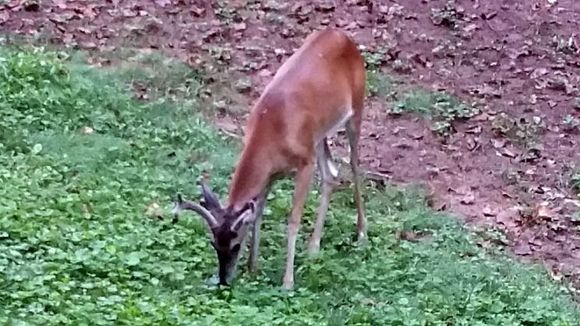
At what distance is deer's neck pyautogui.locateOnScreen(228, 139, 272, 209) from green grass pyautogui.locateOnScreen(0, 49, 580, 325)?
434 mm

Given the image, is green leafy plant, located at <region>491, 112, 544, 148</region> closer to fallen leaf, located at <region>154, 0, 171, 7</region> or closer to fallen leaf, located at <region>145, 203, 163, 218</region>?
fallen leaf, located at <region>145, 203, 163, 218</region>

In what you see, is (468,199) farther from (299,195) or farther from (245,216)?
(245,216)

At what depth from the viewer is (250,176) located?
7359 mm

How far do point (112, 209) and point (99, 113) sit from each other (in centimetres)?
245

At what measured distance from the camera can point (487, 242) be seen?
28.3ft

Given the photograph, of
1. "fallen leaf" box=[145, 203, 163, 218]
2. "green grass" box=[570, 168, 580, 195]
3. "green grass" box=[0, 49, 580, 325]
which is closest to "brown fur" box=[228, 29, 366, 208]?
"green grass" box=[0, 49, 580, 325]

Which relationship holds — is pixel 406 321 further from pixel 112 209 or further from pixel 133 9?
pixel 133 9

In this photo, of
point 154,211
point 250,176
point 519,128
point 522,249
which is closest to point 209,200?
point 250,176

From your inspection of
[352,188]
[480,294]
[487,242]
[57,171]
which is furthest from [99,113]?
[480,294]

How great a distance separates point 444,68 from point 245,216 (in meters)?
6.15

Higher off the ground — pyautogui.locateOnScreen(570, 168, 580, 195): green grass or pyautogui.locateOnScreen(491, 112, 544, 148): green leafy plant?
pyautogui.locateOnScreen(570, 168, 580, 195): green grass

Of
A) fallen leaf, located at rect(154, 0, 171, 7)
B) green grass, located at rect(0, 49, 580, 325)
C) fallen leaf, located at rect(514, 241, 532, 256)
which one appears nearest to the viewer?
green grass, located at rect(0, 49, 580, 325)

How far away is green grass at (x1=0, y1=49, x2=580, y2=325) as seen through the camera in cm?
622

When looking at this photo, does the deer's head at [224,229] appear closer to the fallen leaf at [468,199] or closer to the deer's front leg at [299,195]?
the deer's front leg at [299,195]
